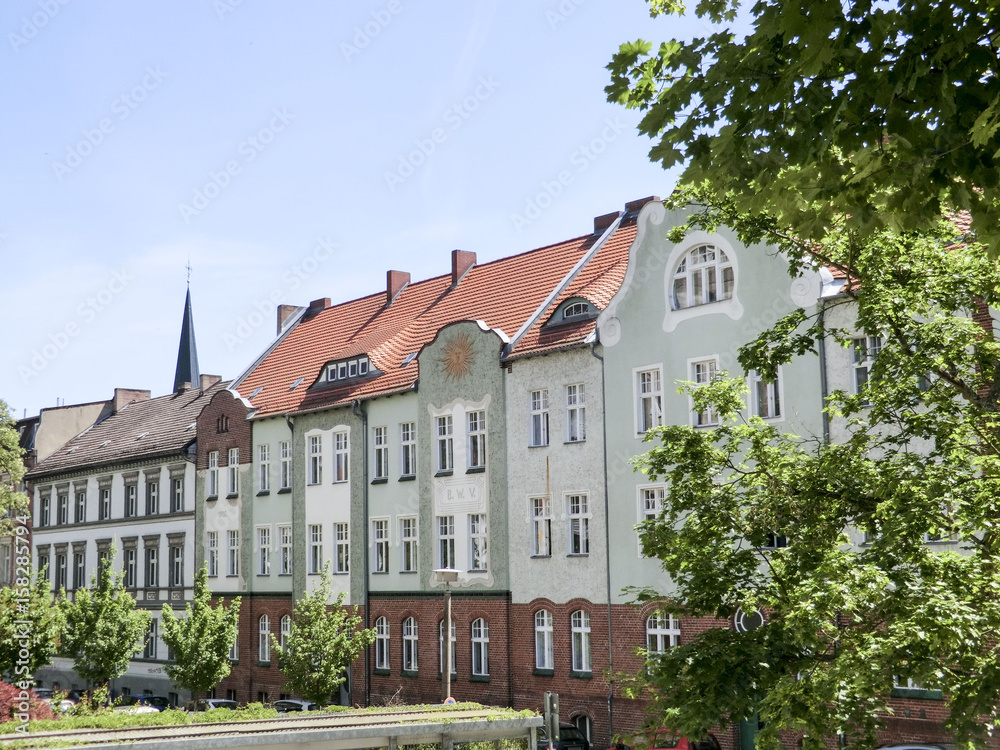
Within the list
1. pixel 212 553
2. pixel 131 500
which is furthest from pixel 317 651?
pixel 131 500

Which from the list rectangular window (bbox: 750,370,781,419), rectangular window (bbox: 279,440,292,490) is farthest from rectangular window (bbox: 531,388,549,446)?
rectangular window (bbox: 279,440,292,490)

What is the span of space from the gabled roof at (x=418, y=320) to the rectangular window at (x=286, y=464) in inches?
53.2

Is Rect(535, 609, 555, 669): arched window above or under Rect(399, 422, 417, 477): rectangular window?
under

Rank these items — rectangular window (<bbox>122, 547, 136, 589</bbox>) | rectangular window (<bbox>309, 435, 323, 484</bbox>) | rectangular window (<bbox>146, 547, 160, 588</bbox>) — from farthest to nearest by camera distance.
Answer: rectangular window (<bbox>122, 547, 136, 589</bbox>)
rectangular window (<bbox>146, 547, 160, 588</bbox>)
rectangular window (<bbox>309, 435, 323, 484</bbox>)

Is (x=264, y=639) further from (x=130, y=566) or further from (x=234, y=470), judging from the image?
(x=130, y=566)

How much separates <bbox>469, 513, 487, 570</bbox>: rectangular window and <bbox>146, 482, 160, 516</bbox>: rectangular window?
846 inches

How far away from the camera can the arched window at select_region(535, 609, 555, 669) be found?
1350 inches

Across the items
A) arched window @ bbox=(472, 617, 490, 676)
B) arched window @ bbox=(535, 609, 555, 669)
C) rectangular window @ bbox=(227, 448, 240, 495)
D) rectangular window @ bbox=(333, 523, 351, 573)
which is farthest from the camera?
rectangular window @ bbox=(227, 448, 240, 495)

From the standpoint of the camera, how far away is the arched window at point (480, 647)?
119 feet

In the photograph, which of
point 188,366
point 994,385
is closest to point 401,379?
point 994,385

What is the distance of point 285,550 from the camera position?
45.2 m

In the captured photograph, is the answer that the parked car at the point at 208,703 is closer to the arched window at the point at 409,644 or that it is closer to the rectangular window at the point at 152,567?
the arched window at the point at 409,644

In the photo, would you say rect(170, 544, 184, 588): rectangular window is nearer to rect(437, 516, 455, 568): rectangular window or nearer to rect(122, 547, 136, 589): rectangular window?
rect(122, 547, 136, 589): rectangular window

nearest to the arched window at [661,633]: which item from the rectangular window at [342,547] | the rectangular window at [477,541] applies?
the rectangular window at [477,541]
